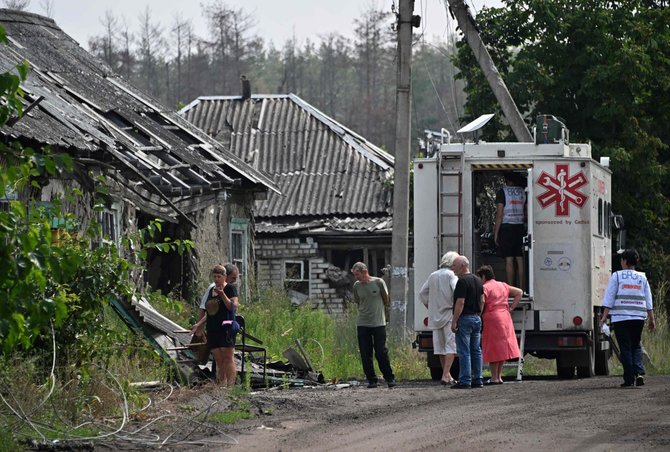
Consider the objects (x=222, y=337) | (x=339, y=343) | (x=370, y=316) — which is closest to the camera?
(x=222, y=337)

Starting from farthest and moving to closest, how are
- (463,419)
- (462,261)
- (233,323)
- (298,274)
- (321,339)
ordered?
(298,274), (321,339), (462,261), (233,323), (463,419)

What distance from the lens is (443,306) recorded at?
16.8 meters

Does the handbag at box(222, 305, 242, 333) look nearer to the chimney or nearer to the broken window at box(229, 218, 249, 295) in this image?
the broken window at box(229, 218, 249, 295)

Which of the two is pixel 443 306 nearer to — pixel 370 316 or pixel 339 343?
pixel 370 316

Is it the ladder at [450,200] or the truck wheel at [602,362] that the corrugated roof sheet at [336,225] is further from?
the ladder at [450,200]

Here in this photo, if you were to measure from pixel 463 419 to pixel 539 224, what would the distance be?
555 cm

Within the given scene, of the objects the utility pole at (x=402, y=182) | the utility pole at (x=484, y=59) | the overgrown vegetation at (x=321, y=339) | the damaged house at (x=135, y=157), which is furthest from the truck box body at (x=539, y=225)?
the damaged house at (x=135, y=157)

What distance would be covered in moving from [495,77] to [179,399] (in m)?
9.44

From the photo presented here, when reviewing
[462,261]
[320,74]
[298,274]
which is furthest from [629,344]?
[320,74]

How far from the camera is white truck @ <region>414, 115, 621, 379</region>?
56.7 ft

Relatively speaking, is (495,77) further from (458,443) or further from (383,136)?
(383,136)

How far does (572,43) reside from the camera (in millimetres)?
26188

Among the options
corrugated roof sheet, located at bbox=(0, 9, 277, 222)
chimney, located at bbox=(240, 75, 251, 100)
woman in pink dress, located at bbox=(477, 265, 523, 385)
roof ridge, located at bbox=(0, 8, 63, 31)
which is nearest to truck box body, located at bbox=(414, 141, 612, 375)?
woman in pink dress, located at bbox=(477, 265, 523, 385)

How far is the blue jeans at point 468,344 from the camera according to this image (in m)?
16.3
